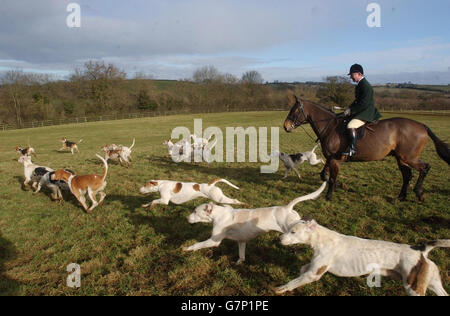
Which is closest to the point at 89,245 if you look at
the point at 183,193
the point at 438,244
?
the point at 183,193

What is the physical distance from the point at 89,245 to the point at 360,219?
5.51 meters

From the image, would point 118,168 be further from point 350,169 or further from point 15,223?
point 350,169

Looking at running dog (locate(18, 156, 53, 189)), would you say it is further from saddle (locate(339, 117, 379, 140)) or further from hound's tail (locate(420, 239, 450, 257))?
hound's tail (locate(420, 239, 450, 257))

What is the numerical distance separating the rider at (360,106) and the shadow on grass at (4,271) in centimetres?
740

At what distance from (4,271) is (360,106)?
8.13m

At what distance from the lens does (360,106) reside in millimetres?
6594

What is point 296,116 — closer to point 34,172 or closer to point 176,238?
point 176,238

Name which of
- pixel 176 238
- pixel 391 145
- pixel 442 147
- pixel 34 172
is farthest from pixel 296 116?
pixel 34 172

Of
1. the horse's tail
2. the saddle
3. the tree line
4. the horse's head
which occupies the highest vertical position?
the tree line

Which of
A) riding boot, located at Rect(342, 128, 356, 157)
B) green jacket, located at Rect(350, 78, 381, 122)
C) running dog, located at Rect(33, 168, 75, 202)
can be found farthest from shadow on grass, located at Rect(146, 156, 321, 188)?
running dog, located at Rect(33, 168, 75, 202)

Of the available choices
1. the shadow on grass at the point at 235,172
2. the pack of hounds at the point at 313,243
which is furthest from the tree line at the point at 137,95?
the pack of hounds at the point at 313,243

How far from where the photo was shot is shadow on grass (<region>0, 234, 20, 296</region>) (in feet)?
11.6

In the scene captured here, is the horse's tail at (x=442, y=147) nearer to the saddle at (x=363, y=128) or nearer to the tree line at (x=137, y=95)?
the saddle at (x=363, y=128)

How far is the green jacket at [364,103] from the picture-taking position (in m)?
6.52
